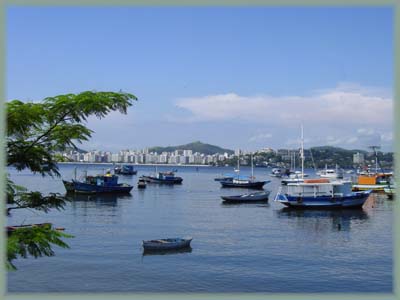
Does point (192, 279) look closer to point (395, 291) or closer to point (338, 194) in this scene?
point (395, 291)

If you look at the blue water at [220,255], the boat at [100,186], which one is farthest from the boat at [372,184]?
the boat at [100,186]

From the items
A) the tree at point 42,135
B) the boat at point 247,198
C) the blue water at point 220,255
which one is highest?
the tree at point 42,135

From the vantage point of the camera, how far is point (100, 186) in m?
46.6

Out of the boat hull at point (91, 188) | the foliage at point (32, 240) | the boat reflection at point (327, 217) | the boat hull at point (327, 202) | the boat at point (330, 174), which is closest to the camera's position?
the foliage at point (32, 240)

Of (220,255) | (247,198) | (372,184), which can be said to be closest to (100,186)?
(247,198)

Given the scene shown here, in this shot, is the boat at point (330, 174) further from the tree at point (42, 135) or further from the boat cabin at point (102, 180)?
the tree at point (42, 135)

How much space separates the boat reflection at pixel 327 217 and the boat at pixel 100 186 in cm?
1868

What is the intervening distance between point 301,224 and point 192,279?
1387cm

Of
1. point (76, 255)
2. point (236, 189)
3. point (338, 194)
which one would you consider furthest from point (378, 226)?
point (236, 189)

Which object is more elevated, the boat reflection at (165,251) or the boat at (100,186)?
the boat at (100,186)

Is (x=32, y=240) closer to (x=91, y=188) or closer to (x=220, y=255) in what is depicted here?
(x=220, y=255)

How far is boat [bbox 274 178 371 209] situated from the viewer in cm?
3406

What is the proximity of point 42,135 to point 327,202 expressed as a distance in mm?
31223

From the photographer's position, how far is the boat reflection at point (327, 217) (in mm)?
27369
